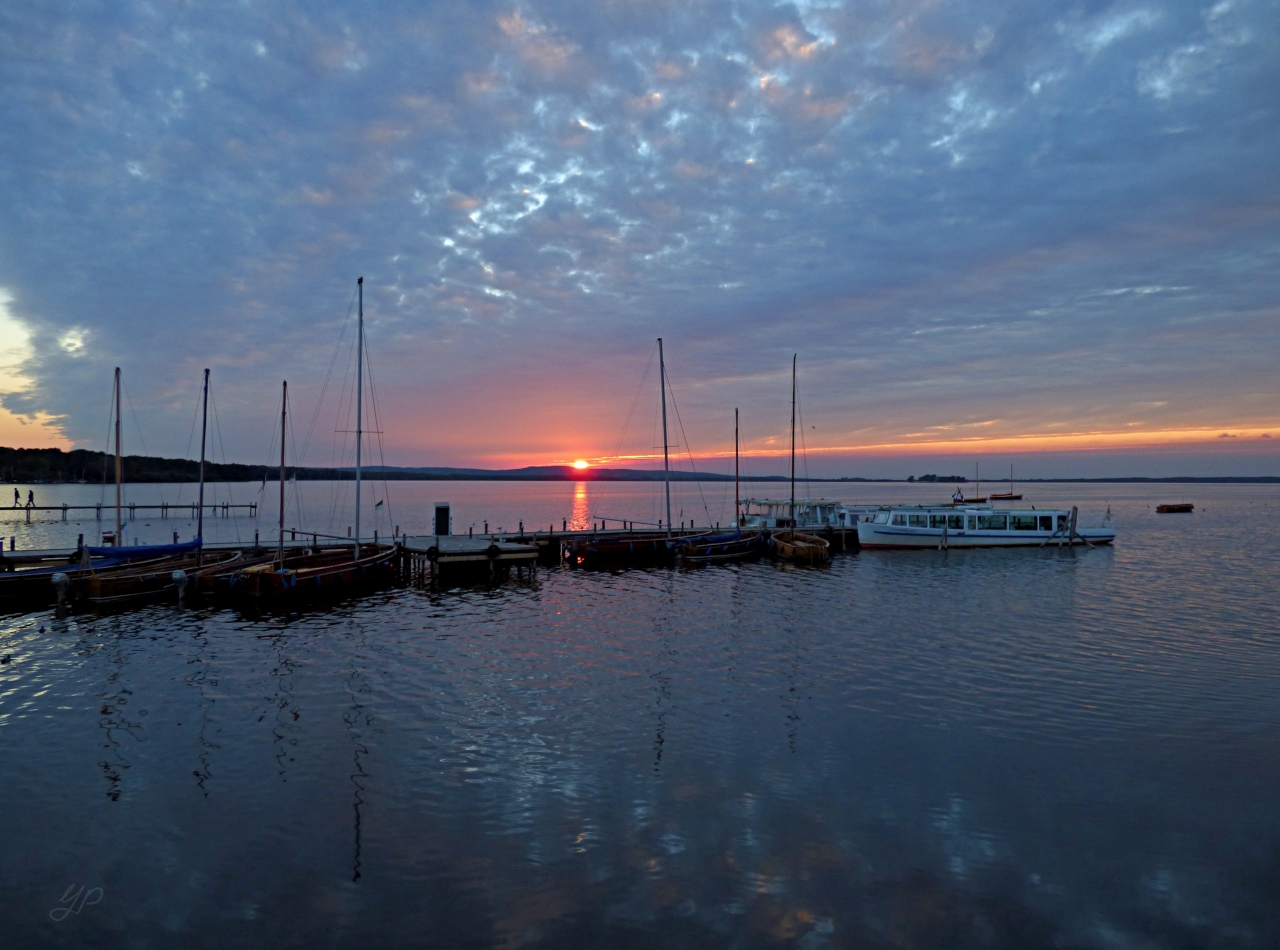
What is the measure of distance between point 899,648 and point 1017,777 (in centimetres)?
1118

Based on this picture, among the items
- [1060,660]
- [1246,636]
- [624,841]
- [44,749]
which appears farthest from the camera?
[1246,636]

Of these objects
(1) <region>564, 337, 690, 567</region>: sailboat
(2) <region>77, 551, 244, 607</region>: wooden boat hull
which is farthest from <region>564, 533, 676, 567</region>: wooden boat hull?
(2) <region>77, 551, 244, 607</region>: wooden boat hull

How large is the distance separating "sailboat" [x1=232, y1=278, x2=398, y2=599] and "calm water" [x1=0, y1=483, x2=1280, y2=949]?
6.58 metres

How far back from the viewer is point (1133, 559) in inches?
2162

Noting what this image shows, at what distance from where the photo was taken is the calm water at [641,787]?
9.17 meters

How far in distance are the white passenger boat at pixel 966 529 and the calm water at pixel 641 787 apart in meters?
31.4

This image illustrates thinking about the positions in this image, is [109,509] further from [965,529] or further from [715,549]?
[965,529]

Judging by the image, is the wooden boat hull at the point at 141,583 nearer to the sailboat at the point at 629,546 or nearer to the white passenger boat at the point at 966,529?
the sailboat at the point at 629,546

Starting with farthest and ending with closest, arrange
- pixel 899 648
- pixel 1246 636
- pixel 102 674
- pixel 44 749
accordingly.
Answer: pixel 1246 636, pixel 899 648, pixel 102 674, pixel 44 749

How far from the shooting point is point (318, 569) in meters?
35.8

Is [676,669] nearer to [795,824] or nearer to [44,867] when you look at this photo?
[795,824]

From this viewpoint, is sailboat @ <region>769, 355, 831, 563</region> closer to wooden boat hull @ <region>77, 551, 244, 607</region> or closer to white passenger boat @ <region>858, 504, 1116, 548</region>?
white passenger boat @ <region>858, 504, 1116, 548</region>

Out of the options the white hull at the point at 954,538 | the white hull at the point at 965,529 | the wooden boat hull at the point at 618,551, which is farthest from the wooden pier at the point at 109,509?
the white hull at the point at 965,529

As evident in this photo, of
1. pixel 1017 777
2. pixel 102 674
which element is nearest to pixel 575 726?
pixel 1017 777
